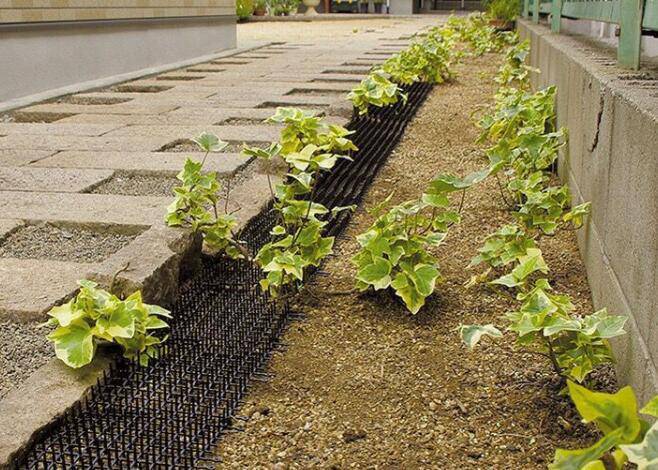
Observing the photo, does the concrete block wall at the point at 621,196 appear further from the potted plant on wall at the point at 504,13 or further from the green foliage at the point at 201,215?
the potted plant on wall at the point at 504,13

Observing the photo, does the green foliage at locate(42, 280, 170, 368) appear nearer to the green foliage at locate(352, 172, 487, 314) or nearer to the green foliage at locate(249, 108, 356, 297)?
the green foliage at locate(249, 108, 356, 297)

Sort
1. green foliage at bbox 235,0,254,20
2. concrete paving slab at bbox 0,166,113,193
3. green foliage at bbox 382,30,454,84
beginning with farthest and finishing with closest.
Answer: green foliage at bbox 235,0,254,20 → green foliage at bbox 382,30,454,84 → concrete paving slab at bbox 0,166,113,193

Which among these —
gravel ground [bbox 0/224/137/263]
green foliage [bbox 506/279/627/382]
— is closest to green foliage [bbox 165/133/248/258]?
gravel ground [bbox 0/224/137/263]

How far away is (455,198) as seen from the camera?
3.54 m

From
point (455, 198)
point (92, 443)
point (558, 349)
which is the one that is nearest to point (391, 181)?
point (455, 198)

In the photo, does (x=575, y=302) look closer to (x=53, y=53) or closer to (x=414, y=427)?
(x=414, y=427)

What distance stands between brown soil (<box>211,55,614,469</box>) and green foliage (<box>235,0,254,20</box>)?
15470 mm

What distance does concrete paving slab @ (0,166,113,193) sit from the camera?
3.26m

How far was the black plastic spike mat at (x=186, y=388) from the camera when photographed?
159 centimetres

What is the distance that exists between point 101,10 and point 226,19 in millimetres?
3254

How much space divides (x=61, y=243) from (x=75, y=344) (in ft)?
3.06

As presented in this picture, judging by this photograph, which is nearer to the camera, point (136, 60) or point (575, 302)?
point (575, 302)

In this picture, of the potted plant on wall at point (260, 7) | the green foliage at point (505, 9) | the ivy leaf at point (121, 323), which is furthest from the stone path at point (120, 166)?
the potted plant on wall at point (260, 7)

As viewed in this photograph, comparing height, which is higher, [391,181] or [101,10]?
[101,10]
